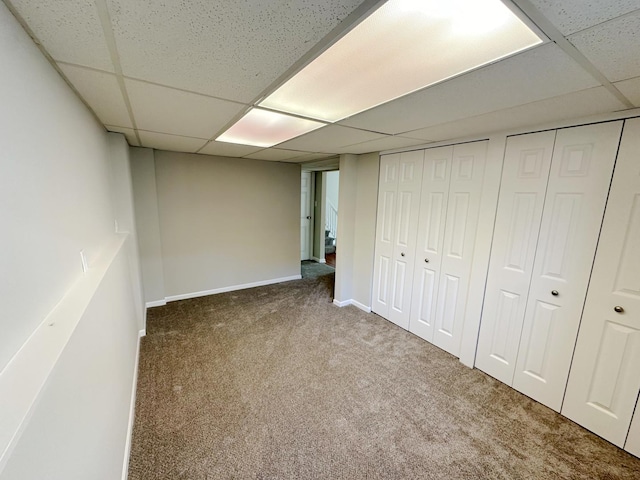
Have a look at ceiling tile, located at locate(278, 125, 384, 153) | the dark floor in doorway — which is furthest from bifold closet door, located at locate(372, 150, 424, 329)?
the dark floor in doorway

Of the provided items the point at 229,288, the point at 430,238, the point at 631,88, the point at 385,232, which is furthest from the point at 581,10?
the point at 229,288

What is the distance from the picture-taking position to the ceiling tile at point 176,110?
1422mm

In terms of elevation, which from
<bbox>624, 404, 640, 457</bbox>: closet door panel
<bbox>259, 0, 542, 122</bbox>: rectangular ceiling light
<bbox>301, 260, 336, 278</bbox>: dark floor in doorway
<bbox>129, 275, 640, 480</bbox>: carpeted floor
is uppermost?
<bbox>259, 0, 542, 122</bbox>: rectangular ceiling light

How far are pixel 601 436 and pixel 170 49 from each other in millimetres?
3248

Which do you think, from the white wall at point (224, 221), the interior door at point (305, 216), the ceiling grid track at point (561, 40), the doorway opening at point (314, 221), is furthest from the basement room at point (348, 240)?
the interior door at point (305, 216)

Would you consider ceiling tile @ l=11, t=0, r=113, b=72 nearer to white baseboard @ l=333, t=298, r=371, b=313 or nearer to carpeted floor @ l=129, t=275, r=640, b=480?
carpeted floor @ l=129, t=275, r=640, b=480

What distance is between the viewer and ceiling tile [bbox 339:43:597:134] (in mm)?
1051

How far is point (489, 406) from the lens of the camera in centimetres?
203

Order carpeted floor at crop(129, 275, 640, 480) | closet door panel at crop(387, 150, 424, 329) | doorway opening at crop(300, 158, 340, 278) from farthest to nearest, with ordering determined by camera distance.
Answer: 1. doorway opening at crop(300, 158, 340, 278)
2. closet door panel at crop(387, 150, 424, 329)
3. carpeted floor at crop(129, 275, 640, 480)

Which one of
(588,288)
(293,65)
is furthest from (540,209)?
(293,65)

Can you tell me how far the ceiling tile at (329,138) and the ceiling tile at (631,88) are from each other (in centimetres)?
138

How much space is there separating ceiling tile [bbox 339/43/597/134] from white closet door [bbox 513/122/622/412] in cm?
72

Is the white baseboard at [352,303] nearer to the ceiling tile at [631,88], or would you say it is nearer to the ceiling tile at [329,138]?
the ceiling tile at [329,138]

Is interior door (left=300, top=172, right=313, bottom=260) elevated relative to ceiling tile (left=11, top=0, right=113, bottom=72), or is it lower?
lower
